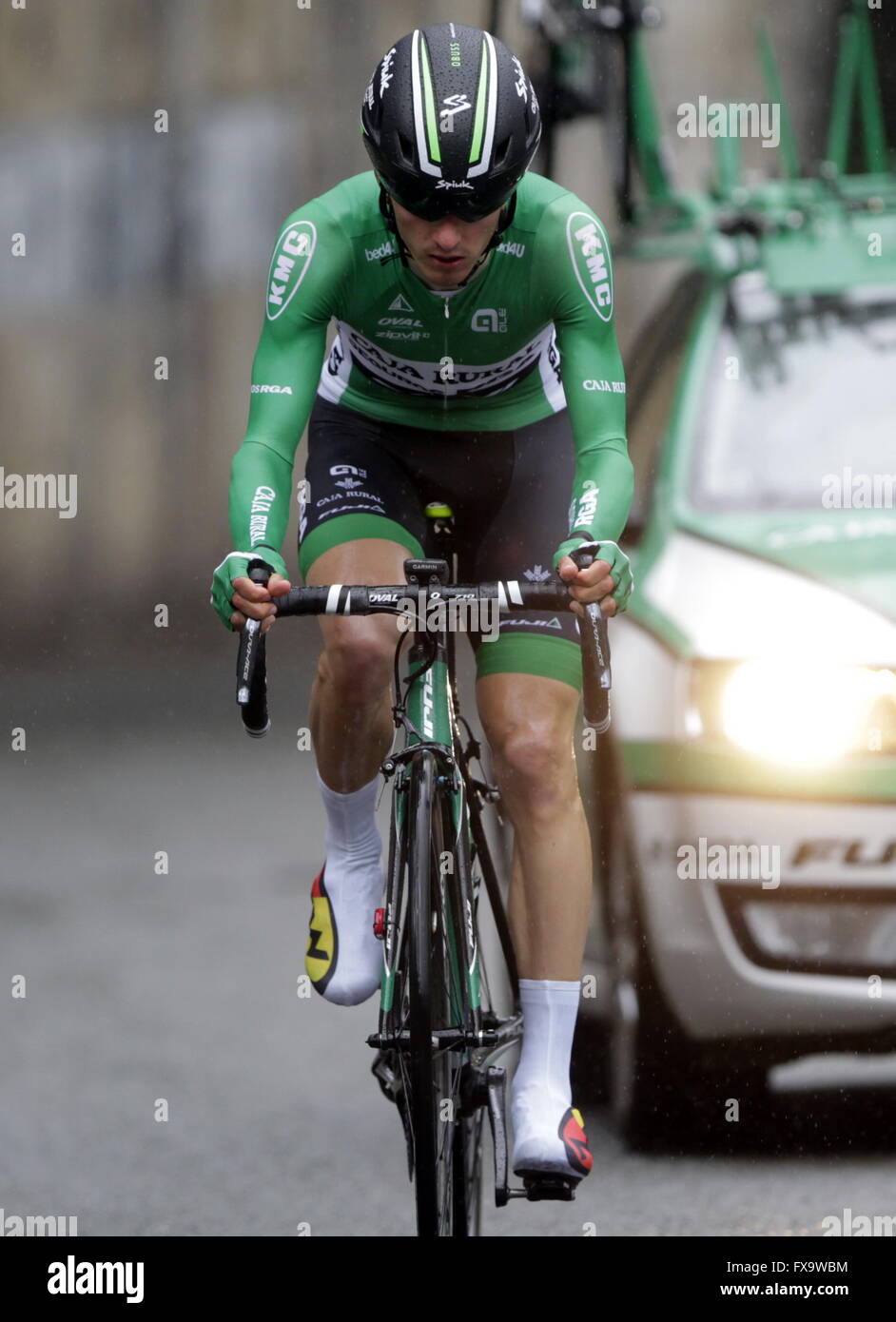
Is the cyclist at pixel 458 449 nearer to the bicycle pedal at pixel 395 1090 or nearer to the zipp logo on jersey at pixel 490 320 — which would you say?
the zipp logo on jersey at pixel 490 320

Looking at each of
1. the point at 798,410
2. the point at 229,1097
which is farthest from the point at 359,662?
the point at 229,1097

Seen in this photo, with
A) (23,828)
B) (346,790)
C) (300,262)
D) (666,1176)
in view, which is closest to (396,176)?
(300,262)

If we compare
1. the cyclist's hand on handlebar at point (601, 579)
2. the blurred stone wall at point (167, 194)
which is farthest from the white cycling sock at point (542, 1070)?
the blurred stone wall at point (167, 194)

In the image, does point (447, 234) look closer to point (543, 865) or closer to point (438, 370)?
point (438, 370)

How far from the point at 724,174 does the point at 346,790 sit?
3.15 m

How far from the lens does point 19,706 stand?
60.7ft

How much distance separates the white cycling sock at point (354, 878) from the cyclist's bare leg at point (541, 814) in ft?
1.04

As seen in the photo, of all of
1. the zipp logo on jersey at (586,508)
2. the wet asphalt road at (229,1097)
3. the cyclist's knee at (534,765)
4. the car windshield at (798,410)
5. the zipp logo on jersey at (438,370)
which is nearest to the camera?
the zipp logo on jersey at (586,508)

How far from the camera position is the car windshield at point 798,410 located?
599 centimetres

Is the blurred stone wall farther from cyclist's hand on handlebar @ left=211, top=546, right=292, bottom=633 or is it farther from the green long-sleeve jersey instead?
cyclist's hand on handlebar @ left=211, top=546, right=292, bottom=633

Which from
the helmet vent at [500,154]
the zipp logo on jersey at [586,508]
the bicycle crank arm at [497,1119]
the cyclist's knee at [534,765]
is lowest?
the bicycle crank arm at [497,1119]

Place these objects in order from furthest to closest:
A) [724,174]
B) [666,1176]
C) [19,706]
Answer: [19,706] → [724,174] → [666,1176]
